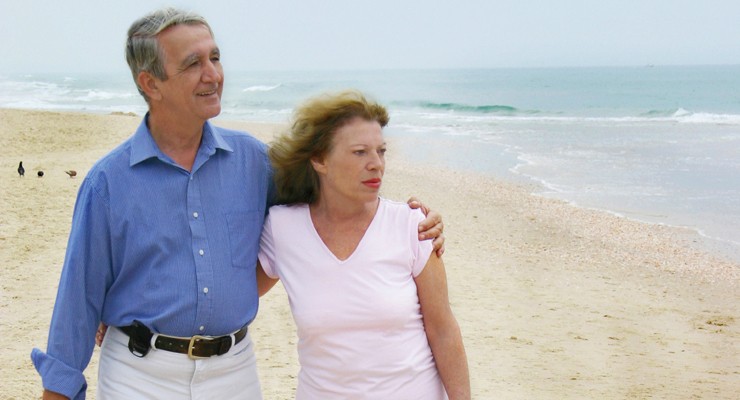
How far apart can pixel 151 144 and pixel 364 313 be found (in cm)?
86

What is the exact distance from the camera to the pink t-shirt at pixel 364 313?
8.05 ft

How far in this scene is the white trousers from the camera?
250cm

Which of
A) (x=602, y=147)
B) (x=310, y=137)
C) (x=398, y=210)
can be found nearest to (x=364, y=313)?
(x=398, y=210)

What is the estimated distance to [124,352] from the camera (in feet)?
8.36

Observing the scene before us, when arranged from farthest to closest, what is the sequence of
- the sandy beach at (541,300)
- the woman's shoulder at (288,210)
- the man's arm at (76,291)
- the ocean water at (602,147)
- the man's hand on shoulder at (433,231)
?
1. the ocean water at (602,147)
2. the sandy beach at (541,300)
3. the woman's shoulder at (288,210)
4. the man's hand on shoulder at (433,231)
5. the man's arm at (76,291)

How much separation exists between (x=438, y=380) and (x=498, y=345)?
4398 millimetres

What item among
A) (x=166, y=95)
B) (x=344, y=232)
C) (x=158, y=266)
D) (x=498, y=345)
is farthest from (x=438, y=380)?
(x=498, y=345)

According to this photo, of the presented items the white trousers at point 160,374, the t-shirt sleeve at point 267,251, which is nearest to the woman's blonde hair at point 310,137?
the t-shirt sleeve at point 267,251

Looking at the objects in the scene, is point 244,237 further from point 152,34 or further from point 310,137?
point 152,34

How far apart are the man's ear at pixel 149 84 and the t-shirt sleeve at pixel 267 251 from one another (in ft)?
1.77

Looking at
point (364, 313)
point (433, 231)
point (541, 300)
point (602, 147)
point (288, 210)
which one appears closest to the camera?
point (364, 313)

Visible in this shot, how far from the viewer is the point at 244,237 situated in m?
2.62

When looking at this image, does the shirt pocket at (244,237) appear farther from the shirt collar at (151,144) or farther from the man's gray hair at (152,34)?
the man's gray hair at (152,34)

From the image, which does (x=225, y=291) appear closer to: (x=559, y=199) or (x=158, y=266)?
(x=158, y=266)
